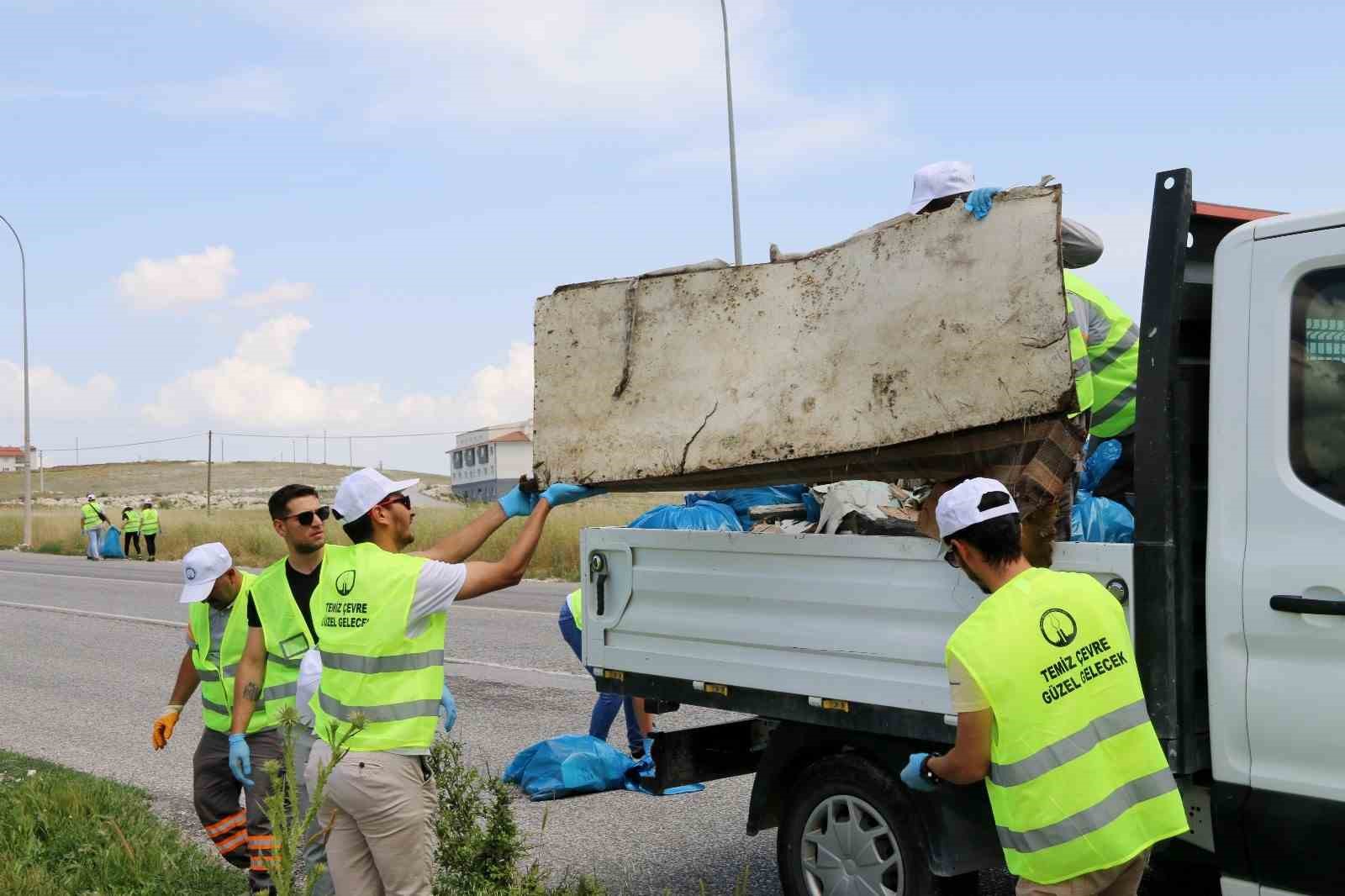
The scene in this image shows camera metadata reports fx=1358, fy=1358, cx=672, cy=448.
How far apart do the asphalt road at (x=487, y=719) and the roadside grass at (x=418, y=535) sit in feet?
5.99

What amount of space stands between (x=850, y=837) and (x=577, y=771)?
2.80m

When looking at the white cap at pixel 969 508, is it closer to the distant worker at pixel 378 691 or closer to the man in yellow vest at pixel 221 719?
the distant worker at pixel 378 691

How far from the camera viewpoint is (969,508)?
3.05 metres

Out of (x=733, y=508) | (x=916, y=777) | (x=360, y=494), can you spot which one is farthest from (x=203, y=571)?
(x=916, y=777)

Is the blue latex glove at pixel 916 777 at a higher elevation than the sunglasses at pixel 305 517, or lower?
lower

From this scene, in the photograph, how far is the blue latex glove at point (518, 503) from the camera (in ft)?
14.5

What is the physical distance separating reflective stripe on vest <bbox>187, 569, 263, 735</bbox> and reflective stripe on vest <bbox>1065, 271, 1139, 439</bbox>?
10.6 feet

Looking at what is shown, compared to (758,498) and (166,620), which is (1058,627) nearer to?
(758,498)

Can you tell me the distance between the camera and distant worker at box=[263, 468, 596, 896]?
389 cm

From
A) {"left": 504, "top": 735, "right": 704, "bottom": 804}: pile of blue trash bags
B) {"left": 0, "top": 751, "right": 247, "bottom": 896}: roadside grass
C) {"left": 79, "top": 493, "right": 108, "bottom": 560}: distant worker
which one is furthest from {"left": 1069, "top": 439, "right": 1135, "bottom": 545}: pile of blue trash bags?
{"left": 79, "top": 493, "right": 108, "bottom": 560}: distant worker

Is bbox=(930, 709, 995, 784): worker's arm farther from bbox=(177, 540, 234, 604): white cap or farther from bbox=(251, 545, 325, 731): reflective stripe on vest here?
bbox=(177, 540, 234, 604): white cap

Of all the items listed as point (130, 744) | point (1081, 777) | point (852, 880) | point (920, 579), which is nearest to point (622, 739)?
point (130, 744)

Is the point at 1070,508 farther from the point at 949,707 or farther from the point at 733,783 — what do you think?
the point at 733,783

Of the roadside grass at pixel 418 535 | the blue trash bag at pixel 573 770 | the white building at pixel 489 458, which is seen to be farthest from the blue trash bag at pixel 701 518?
the white building at pixel 489 458
